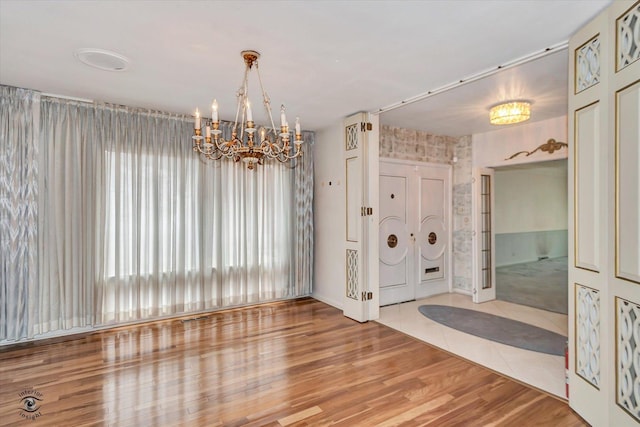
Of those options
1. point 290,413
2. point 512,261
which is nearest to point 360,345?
point 290,413

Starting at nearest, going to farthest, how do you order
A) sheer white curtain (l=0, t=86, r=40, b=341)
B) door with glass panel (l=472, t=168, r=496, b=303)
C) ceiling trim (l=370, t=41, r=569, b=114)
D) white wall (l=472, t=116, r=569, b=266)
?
ceiling trim (l=370, t=41, r=569, b=114) < sheer white curtain (l=0, t=86, r=40, b=341) < white wall (l=472, t=116, r=569, b=266) < door with glass panel (l=472, t=168, r=496, b=303)

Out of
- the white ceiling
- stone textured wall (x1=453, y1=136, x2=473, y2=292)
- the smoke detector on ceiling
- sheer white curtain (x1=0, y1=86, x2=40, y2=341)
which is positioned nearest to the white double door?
stone textured wall (x1=453, y1=136, x2=473, y2=292)

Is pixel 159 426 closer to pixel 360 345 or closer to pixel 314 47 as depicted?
pixel 360 345

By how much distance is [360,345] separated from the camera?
12.3ft

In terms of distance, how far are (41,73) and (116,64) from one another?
91 centimetres

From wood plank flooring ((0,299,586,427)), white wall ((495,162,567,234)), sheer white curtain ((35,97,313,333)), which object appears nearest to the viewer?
wood plank flooring ((0,299,586,427))

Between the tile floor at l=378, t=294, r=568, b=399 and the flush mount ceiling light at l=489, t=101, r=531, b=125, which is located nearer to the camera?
the tile floor at l=378, t=294, r=568, b=399

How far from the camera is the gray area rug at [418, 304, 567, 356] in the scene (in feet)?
12.2

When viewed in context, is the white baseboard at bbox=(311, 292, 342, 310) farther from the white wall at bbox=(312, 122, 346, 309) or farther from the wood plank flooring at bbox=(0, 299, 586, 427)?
the wood plank flooring at bbox=(0, 299, 586, 427)

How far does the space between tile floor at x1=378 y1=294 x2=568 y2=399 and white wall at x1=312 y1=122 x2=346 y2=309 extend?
0.92 metres

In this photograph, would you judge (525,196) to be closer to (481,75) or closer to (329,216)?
(329,216)

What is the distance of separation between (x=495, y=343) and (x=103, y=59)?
195 inches

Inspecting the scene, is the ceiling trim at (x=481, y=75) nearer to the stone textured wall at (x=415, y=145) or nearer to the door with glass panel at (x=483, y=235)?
the stone textured wall at (x=415, y=145)

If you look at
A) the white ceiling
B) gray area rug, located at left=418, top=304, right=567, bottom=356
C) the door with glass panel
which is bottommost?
gray area rug, located at left=418, top=304, right=567, bottom=356
